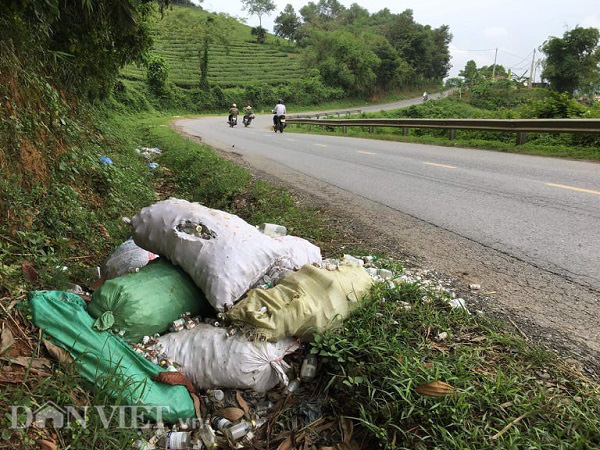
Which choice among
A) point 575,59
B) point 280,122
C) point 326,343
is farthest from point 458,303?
point 575,59

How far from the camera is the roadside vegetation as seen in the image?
1.56 meters

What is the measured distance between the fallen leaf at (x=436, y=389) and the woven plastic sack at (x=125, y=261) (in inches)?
75.0

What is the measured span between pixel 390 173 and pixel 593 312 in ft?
15.5

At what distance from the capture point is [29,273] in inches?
92.8

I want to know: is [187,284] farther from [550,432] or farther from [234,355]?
[550,432]

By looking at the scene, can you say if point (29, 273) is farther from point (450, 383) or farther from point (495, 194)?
point (495, 194)

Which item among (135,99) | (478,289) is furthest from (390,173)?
(135,99)

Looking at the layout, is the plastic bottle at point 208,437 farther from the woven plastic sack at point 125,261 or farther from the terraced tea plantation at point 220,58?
the terraced tea plantation at point 220,58

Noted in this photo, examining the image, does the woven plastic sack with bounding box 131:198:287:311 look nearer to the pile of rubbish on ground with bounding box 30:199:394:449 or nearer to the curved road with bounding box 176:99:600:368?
the pile of rubbish on ground with bounding box 30:199:394:449

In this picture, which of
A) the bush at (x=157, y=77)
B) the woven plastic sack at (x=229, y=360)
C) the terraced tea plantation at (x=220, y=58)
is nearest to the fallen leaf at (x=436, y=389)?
the woven plastic sack at (x=229, y=360)

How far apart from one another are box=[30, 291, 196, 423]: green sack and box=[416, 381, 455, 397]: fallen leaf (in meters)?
1.02

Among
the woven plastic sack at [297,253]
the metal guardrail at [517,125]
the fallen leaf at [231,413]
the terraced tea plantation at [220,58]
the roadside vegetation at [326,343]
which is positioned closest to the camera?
the roadside vegetation at [326,343]

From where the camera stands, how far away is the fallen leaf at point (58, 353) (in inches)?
69.9

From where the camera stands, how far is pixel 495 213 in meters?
4.32
